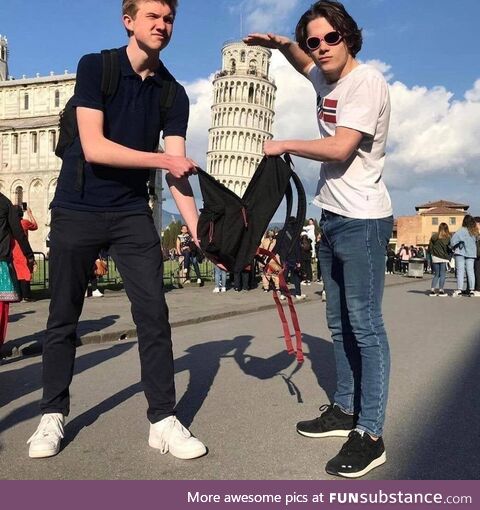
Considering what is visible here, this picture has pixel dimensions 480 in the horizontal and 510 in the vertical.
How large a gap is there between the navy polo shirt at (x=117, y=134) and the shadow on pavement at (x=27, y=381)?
4.78 feet

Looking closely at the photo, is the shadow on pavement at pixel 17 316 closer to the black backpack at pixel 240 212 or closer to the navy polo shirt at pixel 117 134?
the navy polo shirt at pixel 117 134

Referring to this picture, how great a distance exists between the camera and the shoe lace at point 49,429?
2.95 m

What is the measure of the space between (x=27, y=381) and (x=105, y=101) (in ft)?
9.33

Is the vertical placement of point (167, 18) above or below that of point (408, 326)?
above

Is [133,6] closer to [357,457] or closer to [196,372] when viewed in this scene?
[357,457]

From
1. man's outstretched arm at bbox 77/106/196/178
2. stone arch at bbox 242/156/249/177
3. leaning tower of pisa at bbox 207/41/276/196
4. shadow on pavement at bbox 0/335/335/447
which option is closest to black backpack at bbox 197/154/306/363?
man's outstretched arm at bbox 77/106/196/178

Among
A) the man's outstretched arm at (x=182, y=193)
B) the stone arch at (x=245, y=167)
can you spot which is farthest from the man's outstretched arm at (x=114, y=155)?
the stone arch at (x=245, y=167)

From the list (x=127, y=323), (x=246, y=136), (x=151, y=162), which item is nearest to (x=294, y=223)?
(x=151, y=162)

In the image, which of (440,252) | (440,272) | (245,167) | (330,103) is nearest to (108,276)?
(440,252)

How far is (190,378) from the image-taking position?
482cm

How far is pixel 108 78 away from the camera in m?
2.94

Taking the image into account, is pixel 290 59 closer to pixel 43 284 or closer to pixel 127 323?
pixel 127 323

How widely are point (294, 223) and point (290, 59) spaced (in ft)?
3.30
